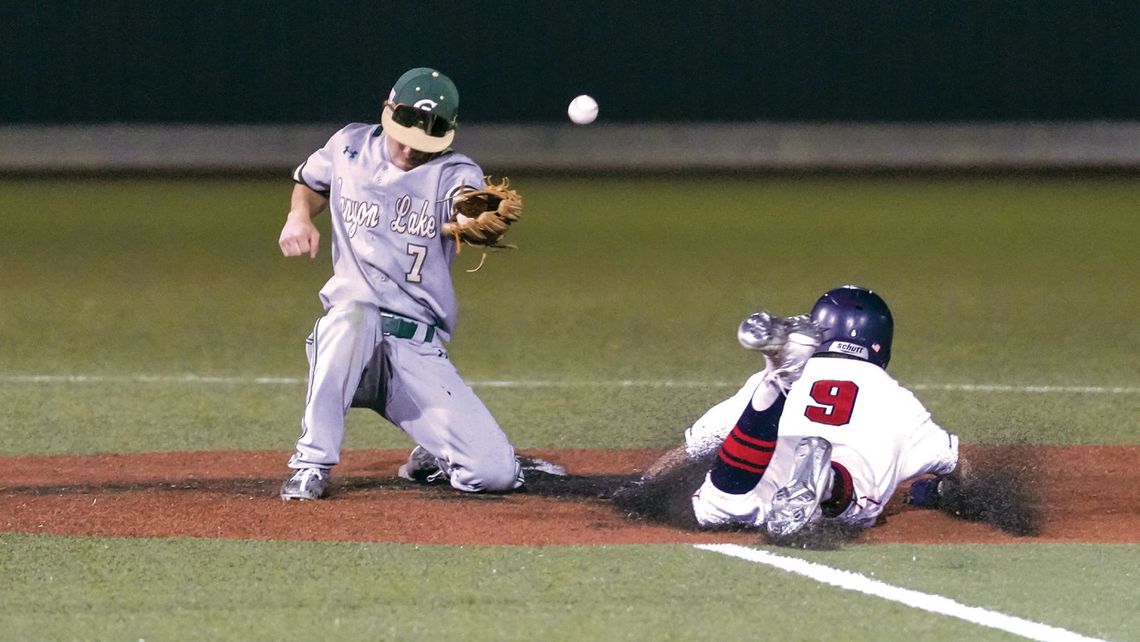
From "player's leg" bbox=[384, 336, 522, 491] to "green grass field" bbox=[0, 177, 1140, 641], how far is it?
817 mm

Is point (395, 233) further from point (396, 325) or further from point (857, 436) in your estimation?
point (857, 436)

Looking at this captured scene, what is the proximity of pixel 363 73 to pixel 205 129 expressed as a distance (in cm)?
181

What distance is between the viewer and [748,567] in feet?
14.1

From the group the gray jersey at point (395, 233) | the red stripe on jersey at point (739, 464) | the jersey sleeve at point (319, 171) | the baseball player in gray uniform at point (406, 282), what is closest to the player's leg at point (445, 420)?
the baseball player in gray uniform at point (406, 282)

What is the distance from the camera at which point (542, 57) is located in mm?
18062

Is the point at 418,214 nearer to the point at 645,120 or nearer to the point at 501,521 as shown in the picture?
the point at 501,521

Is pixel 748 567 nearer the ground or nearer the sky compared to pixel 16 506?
nearer the sky

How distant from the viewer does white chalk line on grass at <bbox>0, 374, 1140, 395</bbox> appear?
8.01 metres

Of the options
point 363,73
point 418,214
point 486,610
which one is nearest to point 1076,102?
point 363,73

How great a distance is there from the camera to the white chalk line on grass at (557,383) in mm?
8008

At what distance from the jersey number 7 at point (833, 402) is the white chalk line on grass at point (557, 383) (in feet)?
10.6

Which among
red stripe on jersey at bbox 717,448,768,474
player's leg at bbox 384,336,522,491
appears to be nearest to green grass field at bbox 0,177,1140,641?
red stripe on jersey at bbox 717,448,768,474

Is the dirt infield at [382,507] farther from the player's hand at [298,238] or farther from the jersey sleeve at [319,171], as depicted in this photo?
the jersey sleeve at [319,171]

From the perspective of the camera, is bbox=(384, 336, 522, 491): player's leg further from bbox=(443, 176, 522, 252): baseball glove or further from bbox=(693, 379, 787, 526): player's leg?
bbox=(693, 379, 787, 526): player's leg
